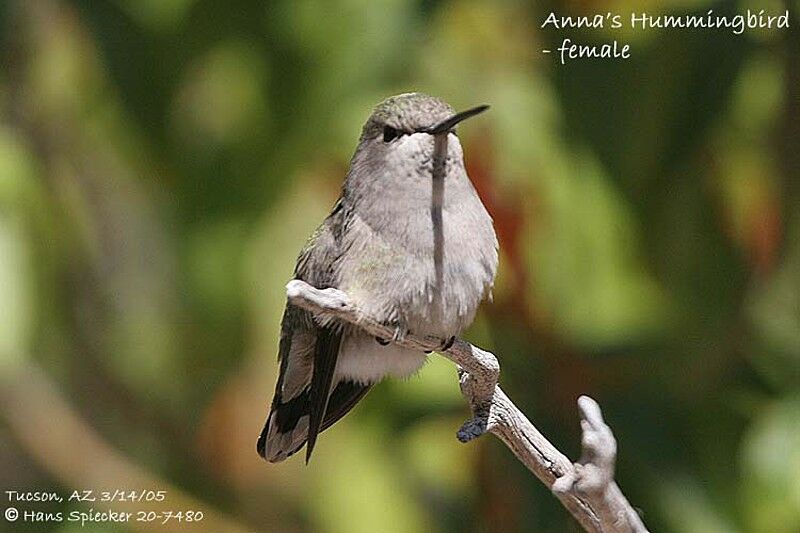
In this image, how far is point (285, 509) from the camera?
2311 mm

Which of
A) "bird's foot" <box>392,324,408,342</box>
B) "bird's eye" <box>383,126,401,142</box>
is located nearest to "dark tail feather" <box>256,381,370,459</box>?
"bird's foot" <box>392,324,408,342</box>

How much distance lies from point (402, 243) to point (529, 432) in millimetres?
282

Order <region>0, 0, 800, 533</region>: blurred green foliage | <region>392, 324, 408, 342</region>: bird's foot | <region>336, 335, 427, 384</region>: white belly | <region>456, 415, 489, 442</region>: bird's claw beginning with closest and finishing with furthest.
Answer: <region>456, 415, 489, 442</region>: bird's claw, <region>392, 324, 408, 342</region>: bird's foot, <region>336, 335, 427, 384</region>: white belly, <region>0, 0, 800, 533</region>: blurred green foliage

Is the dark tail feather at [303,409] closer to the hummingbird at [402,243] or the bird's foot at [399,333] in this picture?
the hummingbird at [402,243]

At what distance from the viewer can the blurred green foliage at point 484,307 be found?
7.25ft

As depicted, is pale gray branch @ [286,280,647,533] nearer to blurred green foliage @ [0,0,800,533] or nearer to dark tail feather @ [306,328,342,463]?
→ dark tail feather @ [306,328,342,463]

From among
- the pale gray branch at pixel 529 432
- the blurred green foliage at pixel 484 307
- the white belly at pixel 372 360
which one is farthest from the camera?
the blurred green foliage at pixel 484 307

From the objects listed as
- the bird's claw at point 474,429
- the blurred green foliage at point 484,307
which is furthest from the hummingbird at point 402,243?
the blurred green foliage at point 484,307

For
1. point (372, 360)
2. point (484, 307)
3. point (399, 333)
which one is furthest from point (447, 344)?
point (484, 307)

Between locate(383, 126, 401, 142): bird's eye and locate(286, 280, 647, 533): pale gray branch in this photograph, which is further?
locate(383, 126, 401, 142): bird's eye

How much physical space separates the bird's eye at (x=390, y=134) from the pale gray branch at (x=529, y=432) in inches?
9.1

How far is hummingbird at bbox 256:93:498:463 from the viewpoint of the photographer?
4.53ft

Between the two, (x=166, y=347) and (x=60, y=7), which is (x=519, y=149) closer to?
(x=166, y=347)

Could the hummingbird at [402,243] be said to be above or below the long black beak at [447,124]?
below
